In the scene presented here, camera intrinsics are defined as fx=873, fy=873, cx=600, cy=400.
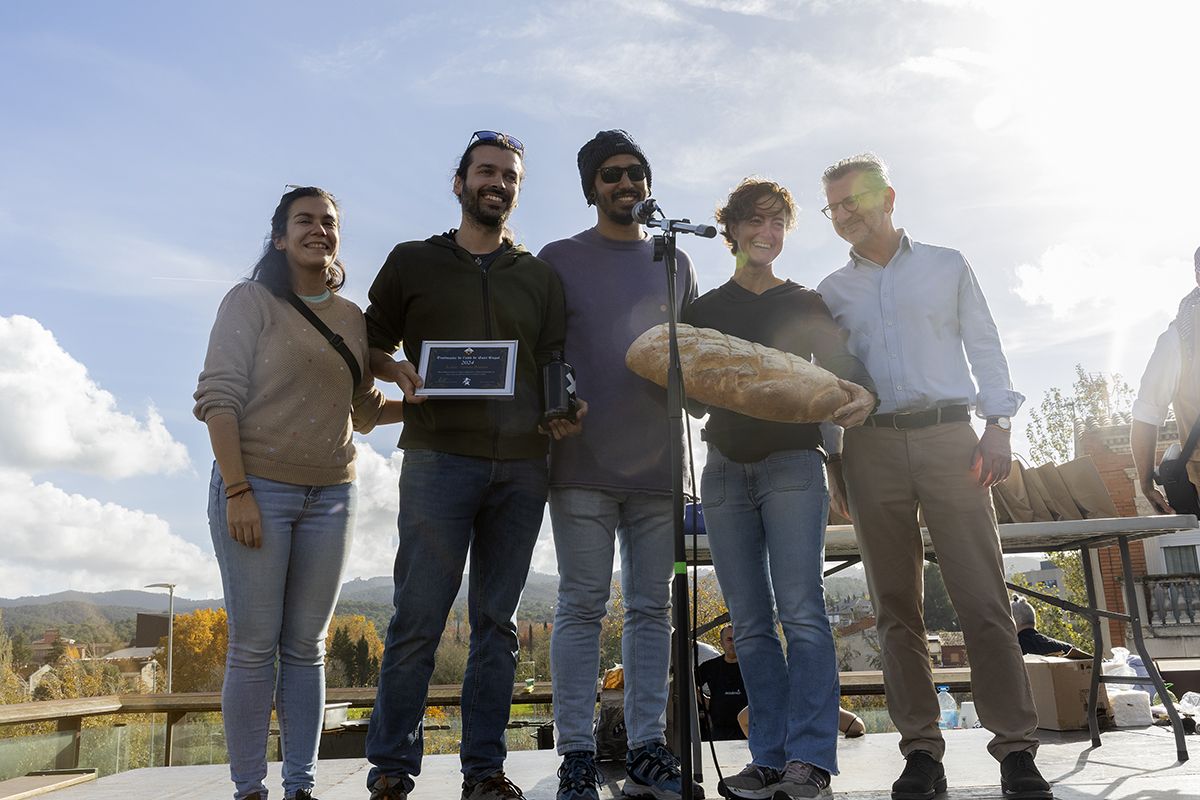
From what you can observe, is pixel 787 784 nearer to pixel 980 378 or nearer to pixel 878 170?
pixel 980 378

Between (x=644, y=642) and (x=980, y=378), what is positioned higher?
(x=980, y=378)

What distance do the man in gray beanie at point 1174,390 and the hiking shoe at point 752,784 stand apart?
1.61 meters

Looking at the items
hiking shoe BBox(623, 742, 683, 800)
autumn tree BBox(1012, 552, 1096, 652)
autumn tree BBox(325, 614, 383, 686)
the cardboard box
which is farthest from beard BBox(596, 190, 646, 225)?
autumn tree BBox(325, 614, 383, 686)

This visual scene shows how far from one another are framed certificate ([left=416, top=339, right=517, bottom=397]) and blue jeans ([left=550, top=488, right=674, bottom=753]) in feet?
1.34

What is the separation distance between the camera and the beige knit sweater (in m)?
2.47

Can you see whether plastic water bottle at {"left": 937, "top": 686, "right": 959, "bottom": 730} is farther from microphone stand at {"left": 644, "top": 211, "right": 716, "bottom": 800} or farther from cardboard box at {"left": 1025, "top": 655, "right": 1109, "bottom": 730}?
microphone stand at {"left": 644, "top": 211, "right": 716, "bottom": 800}

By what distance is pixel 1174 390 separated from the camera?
296cm

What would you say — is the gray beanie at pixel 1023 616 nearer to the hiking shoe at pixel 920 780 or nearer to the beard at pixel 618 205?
the hiking shoe at pixel 920 780


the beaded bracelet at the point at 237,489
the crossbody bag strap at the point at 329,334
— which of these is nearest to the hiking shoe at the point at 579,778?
the beaded bracelet at the point at 237,489

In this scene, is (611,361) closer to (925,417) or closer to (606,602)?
(606,602)

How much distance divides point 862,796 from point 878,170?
2029 mm

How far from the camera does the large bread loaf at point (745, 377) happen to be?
246cm

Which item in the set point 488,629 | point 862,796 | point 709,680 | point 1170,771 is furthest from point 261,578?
point 709,680

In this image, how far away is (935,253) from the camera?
9.64ft
